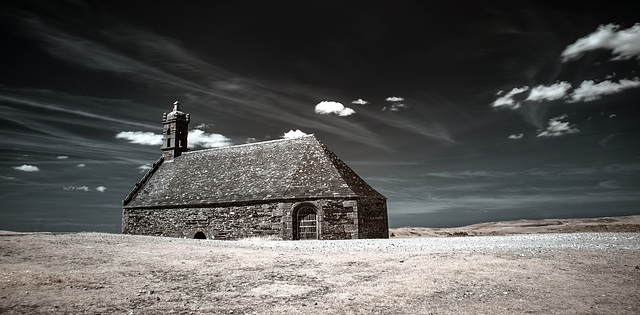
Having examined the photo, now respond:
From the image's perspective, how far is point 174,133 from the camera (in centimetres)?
3441

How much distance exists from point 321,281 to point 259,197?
15.7m

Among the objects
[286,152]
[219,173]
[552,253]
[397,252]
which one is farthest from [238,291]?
[219,173]

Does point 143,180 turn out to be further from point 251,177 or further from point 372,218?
point 372,218

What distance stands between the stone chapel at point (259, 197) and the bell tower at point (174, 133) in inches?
76.6

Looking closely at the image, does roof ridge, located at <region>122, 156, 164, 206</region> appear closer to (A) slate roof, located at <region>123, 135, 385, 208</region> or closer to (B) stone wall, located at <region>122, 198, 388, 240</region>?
(A) slate roof, located at <region>123, 135, 385, 208</region>

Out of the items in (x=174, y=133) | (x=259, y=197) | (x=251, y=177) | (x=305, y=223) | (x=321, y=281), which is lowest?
(x=321, y=281)

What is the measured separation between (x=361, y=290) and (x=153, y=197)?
25876mm

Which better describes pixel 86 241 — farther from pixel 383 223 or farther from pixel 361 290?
pixel 383 223

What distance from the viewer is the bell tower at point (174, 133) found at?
34.2 meters

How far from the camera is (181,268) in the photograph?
30.4 ft

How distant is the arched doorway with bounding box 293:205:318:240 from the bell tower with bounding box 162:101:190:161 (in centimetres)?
1732

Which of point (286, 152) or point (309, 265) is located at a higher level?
point (286, 152)

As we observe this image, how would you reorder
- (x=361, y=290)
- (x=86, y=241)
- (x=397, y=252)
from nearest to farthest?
(x=361, y=290) < (x=397, y=252) < (x=86, y=241)

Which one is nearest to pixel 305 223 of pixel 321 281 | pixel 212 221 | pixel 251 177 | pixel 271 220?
pixel 271 220
